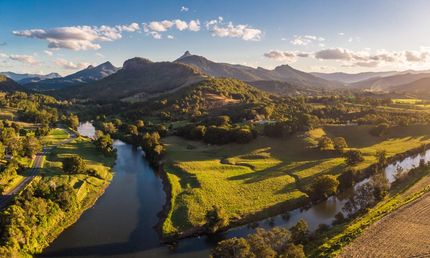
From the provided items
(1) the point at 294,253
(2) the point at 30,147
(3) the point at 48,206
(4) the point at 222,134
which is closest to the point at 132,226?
(3) the point at 48,206

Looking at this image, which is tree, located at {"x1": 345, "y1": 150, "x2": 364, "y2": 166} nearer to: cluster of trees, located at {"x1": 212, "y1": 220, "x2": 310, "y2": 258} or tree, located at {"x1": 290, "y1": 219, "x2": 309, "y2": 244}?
tree, located at {"x1": 290, "y1": 219, "x2": 309, "y2": 244}

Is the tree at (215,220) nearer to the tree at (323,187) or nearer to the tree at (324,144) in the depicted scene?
the tree at (323,187)

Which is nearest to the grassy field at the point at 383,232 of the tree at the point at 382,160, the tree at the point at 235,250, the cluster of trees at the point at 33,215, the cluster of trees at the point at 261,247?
the cluster of trees at the point at 261,247

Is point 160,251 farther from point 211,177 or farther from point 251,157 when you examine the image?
point 251,157

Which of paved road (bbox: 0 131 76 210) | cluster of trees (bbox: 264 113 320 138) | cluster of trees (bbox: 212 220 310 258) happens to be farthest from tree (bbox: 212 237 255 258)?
cluster of trees (bbox: 264 113 320 138)

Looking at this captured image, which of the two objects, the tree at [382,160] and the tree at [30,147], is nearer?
the tree at [382,160]

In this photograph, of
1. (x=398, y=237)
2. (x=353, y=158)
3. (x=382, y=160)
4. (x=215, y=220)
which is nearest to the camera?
(x=398, y=237)

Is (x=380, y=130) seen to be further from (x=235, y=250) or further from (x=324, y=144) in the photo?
(x=235, y=250)
